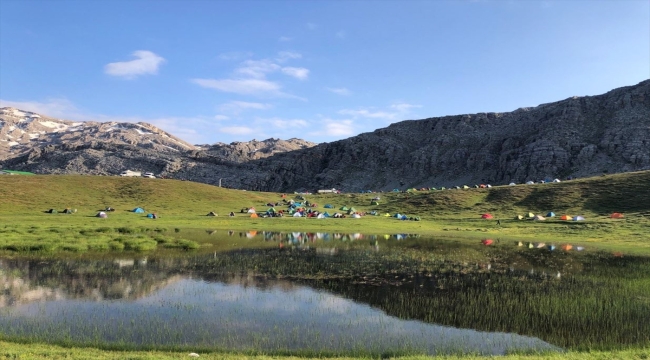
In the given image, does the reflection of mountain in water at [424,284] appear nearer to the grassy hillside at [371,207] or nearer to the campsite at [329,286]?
the campsite at [329,286]

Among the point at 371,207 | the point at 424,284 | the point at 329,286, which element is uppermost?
the point at 371,207

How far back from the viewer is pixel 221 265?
111 ft

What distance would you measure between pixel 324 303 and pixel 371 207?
9379 cm

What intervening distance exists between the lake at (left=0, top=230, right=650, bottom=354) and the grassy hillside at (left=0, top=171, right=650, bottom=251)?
2185cm

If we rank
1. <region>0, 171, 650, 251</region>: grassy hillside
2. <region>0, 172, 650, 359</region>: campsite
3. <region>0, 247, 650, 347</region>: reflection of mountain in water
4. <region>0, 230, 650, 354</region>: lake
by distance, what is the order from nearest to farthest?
<region>0, 172, 650, 359</region>: campsite < <region>0, 230, 650, 354</region>: lake < <region>0, 247, 650, 347</region>: reflection of mountain in water < <region>0, 171, 650, 251</region>: grassy hillside

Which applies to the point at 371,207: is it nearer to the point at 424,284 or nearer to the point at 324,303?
the point at 424,284

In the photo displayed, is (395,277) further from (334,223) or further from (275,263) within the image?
(334,223)

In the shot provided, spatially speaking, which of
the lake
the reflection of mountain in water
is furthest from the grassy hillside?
the lake

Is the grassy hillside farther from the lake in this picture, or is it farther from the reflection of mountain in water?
the lake

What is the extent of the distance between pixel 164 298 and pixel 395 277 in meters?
16.5

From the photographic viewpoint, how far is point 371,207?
116 m

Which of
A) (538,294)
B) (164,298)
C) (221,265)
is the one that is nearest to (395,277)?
(538,294)

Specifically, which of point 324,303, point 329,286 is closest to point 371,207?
point 329,286

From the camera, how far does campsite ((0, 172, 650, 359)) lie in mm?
16844
